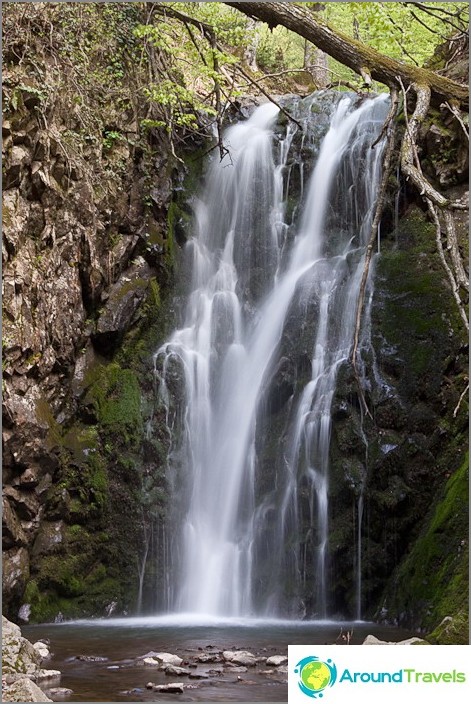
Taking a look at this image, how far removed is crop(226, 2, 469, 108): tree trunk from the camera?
6.35 m

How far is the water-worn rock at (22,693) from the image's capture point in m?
4.52

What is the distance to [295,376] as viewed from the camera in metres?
10.2

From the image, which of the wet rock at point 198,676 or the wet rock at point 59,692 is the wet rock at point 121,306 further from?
the wet rock at point 59,692

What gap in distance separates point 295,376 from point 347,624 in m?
3.28

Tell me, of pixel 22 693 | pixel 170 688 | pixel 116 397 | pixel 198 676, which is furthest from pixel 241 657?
pixel 116 397

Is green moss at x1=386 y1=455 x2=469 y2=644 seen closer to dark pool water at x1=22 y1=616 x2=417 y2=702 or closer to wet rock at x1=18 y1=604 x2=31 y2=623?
dark pool water at x1=22 y1=616 x2=417 y2=702

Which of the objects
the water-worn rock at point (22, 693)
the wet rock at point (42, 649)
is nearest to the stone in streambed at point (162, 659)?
the wet rock at point (42, 649)

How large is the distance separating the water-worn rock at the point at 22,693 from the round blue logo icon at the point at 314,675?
5.49 feet

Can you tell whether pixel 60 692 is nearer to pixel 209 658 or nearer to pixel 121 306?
pixel 209 658

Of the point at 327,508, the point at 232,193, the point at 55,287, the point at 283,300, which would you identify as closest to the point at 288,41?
the point at 232,193

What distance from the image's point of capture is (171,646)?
696 centimetres

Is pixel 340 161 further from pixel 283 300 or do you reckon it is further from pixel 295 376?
pixel 295 376

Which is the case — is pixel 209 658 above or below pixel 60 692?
above

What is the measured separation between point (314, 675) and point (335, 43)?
17.0 feet
